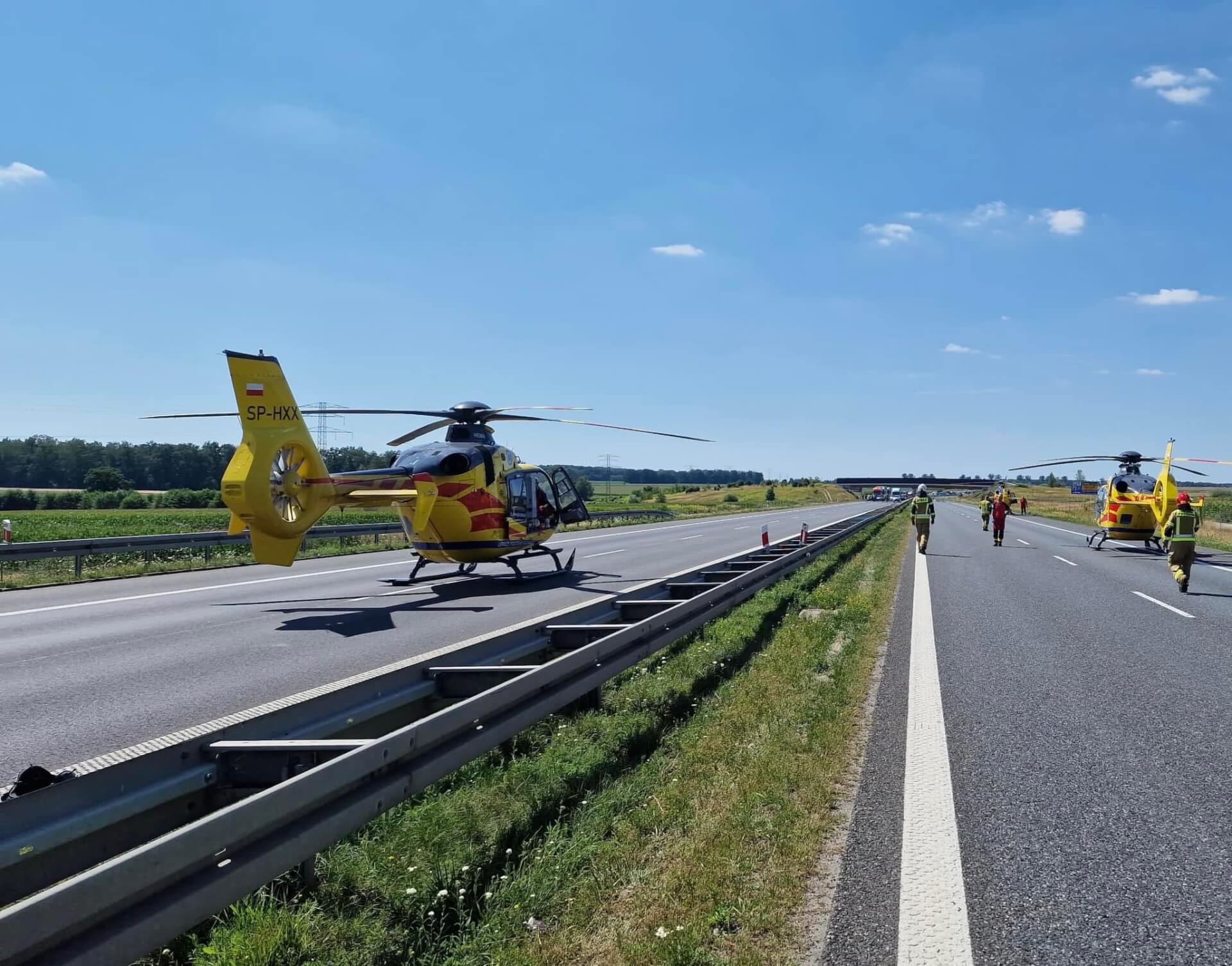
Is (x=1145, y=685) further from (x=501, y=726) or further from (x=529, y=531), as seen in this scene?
(x=529, y=531)

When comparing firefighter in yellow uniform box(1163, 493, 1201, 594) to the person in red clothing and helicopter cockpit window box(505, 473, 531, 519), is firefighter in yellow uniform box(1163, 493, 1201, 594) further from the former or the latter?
the person in red clothing

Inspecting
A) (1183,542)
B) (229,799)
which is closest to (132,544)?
(229,799)

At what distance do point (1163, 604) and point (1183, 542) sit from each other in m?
2.21

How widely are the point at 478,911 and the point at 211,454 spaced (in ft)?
288

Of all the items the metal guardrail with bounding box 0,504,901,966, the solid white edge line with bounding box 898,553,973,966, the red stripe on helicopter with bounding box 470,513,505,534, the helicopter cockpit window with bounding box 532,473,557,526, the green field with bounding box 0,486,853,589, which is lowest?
the green field with bounding box 0,486,853,589

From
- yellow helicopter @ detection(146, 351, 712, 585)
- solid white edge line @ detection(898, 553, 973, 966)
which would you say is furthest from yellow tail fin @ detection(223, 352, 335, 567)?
solid white edge line @ detection(898, 553, 973, 966)

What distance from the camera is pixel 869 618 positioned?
10.6 meters

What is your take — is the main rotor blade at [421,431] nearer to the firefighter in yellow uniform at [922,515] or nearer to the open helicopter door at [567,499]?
the open helicopter door at [567,499]

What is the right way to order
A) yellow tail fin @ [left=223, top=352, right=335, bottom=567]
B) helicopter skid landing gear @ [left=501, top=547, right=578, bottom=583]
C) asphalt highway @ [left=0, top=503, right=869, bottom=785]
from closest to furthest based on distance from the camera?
asphalt highway @ [left=0, top=503, right=869, bottom=785], yellow tail fin @ [left=223, top=352, right=335, bottom=567], helicopter skid landing gear @ [left=501, top=547, right=578, bottom=583]

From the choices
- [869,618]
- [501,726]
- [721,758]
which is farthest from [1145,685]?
[501,726]

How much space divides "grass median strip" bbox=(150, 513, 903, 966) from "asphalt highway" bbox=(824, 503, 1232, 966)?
0.40 meters

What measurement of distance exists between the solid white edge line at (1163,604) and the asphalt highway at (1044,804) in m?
1.89

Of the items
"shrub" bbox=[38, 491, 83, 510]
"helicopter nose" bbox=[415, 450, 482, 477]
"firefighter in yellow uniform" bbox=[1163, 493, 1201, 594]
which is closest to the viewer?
"helicopter nose" bbox=[415, 450, 482, 477]

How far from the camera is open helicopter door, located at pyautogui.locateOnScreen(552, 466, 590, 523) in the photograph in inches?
664
